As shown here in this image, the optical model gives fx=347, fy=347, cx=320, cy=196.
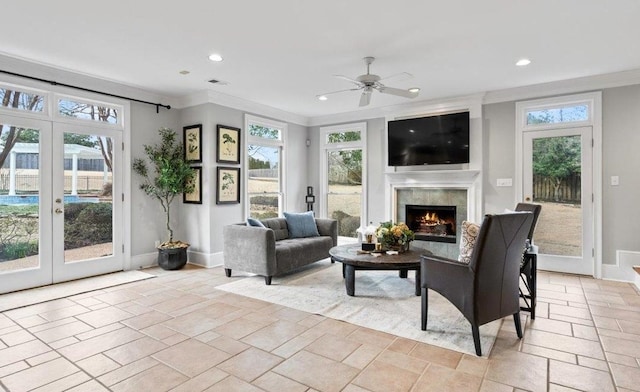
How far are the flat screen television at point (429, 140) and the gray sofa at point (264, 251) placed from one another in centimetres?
217

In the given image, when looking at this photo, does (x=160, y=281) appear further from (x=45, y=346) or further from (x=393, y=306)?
(x=393, y=306)

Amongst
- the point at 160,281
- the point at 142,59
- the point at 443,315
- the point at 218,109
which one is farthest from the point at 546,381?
the point at 218,109

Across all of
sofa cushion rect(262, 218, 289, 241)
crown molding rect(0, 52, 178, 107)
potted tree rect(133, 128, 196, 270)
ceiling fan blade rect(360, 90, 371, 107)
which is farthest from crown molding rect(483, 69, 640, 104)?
crown molding rect(0, 52, 178, 107)

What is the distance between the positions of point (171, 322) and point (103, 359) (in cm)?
71

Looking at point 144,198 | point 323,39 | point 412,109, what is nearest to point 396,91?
point 323,39

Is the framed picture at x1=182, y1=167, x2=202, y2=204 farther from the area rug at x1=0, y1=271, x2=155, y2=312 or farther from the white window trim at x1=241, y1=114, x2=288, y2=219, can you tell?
the area rug at x1=0, y1=271, x2=155, y2=312

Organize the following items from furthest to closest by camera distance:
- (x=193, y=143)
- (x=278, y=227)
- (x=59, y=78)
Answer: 1. (x=193, y=143)
2. (x=278, y=227)
3. (x=59, y=78)

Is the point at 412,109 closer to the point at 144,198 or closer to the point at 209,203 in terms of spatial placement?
the point at 209,203

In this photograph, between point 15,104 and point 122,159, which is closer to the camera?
point 15,104

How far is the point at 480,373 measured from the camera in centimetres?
226

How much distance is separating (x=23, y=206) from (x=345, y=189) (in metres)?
4.99

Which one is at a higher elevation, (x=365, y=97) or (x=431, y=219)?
(x=365, y=97)

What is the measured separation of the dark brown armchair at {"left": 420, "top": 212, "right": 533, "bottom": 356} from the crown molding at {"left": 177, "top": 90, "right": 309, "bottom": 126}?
13.4 ft

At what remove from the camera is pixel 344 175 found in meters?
7.04
